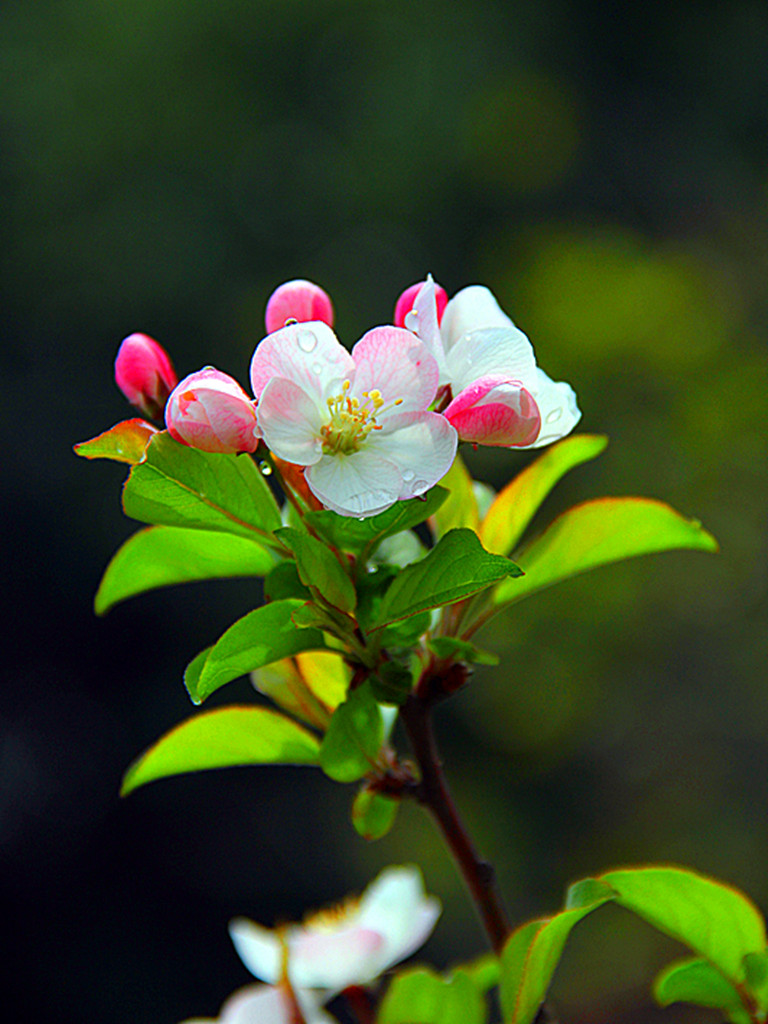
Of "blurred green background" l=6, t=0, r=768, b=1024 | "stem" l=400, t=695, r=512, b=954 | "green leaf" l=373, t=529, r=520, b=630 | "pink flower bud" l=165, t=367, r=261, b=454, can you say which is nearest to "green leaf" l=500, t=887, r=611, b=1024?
"stem" l=400, t=695, r=512, b=954

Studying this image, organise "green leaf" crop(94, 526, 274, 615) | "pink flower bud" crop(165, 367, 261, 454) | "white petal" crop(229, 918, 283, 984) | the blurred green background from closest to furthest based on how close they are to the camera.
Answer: "pink flower bud" crop(165, 367, 261, 454) → "green leaf" crop(94, 526, 274, 615) → "white petal" crop(229, 918, 283, 984) → the blurred green background

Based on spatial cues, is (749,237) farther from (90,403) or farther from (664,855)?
(90,403)

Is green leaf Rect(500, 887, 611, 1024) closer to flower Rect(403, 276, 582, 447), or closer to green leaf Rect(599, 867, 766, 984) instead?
green leaf Rect(599, 867, 766, 984)

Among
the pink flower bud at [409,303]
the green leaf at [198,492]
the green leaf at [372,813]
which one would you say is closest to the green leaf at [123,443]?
the green leaf at [198,492]

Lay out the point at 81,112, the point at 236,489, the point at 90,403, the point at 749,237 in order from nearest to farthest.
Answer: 1. the point at 236,489
2. the point at 90,403
3. the point at 81,112
4. the point at 749,237

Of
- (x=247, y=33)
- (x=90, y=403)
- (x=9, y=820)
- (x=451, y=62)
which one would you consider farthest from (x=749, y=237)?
(x=9, y=820)

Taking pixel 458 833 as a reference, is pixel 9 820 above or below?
above
